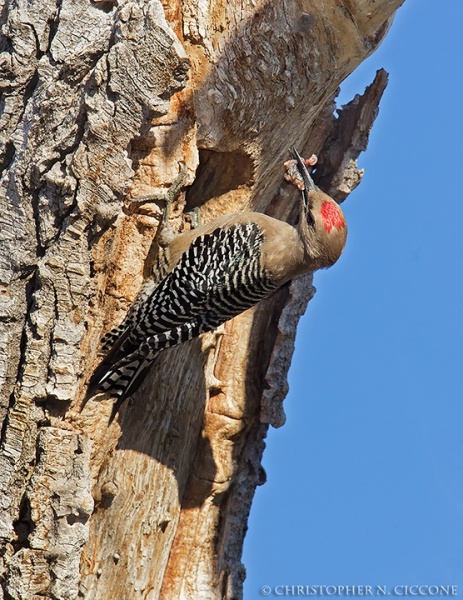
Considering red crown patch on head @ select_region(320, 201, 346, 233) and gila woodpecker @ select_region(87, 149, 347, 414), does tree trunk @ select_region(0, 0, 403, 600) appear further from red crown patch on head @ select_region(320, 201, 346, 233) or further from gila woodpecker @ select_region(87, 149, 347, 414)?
red crown patch on head @ select_region(320, 201, 346, 233)

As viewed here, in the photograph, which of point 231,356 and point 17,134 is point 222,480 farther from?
point 17,134

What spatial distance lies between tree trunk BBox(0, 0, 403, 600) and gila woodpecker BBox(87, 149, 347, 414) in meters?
0.11

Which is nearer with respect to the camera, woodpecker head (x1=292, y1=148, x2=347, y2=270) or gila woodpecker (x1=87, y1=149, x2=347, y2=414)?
gila woodpecker (x1=87, y1=149, x2=347, y2=414)

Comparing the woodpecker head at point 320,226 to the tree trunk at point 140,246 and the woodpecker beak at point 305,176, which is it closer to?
the woodpecker beak at point 305,176

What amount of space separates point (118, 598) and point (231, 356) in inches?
61.6

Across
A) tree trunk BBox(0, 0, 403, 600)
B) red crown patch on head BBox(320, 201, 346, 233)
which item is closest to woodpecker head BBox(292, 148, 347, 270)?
red crown patch on head BBox(320, 201, 346, 233)

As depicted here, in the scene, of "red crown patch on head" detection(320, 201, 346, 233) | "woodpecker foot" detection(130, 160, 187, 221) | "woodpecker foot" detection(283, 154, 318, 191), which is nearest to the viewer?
"woodpecker foot" detection(130, 160, 187, 221)

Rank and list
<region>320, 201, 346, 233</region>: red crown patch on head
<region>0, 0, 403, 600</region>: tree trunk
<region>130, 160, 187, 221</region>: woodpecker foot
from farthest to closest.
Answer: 1. <region>320, 201, 346, 233</region>: red crown patch on head
2. <region>130, 160, 187, 221</region>: woodpecker foot
3. <region>0, 0, 403, 600</region>: tree trunk

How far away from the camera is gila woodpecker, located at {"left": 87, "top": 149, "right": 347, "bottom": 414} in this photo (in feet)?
14.9

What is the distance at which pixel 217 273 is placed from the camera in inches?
195

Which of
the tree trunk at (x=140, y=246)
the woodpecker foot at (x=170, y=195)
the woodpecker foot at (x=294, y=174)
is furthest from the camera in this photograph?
the woodpecker foot at (x=294, y=174)

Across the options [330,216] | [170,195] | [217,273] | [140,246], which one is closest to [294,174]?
[330,216]

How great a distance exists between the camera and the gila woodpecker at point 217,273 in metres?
4.54

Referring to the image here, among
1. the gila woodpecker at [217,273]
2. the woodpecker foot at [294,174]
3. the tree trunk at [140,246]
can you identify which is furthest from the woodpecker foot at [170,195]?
the woodpecker foot at [294,174]
